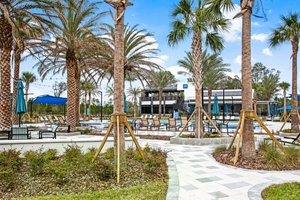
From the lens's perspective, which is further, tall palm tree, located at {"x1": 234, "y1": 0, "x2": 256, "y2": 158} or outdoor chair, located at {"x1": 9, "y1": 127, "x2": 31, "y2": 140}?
outdoor chair, located at {"x1": 9, "y1": 127, "x2": 31, "y2": 140}

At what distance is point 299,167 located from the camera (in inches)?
237

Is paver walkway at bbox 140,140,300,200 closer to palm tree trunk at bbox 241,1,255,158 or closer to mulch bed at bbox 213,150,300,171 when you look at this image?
mulch bed at bbox 213,150,300,171

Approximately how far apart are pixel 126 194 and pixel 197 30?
8335 millimetres

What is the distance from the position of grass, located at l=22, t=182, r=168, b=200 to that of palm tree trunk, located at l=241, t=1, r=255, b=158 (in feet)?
11.0

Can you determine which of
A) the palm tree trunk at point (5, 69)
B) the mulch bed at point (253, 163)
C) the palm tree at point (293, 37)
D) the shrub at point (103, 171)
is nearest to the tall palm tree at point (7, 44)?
the palm tree trunk at point (5, 69)

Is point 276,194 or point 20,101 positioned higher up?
point 20,101

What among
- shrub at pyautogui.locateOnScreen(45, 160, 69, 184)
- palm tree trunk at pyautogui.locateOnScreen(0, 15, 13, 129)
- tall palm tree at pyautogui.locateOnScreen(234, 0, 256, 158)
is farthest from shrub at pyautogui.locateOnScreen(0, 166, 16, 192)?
palm tree trunk at pyautogui.locateOnScreen(0, 15, 13, 129)

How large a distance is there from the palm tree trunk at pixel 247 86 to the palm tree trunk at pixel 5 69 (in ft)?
33.1

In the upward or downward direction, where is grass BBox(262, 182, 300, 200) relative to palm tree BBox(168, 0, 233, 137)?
downward

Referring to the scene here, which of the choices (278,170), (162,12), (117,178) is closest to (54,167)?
(117,178)

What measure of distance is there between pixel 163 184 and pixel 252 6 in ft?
19.2

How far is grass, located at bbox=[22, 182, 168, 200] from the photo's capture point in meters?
3.89

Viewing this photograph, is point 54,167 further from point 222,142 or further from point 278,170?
point 222,142

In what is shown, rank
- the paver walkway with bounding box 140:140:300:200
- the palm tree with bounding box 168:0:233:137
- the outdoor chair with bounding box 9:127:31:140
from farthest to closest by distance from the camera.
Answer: the palm tree with bounding box 168:0:233:137
the outdoor chair with bounding box 9:127:31:140
the paver walkway with bounding box 140:140:300:200
